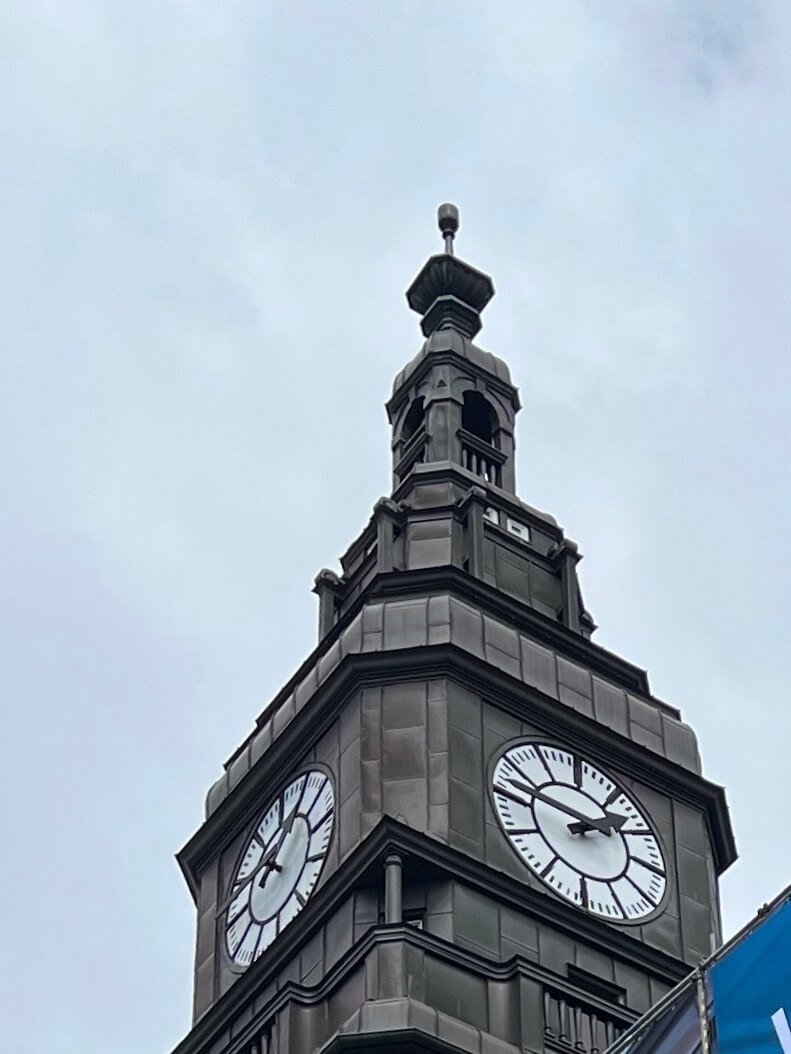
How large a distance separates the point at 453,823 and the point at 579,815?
2.49m

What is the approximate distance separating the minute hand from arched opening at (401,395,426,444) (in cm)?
1076

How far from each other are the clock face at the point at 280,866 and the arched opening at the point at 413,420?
9607 millimetres

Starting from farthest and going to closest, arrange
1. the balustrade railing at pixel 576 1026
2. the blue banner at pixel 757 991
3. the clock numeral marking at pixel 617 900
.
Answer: the clock numeral marking at pixel 617 900
the balustrade railing at pixel 576 1026
the blue banner at pixel 757 991

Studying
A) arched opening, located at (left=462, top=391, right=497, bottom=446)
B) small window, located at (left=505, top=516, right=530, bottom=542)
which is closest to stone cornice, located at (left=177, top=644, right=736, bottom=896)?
small window, located at (left=505, top=516, right=530, bottom=542)

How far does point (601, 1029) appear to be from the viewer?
38.4 meters

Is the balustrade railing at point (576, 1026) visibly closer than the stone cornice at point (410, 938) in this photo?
Yes

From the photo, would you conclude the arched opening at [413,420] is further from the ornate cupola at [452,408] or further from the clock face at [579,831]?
the clock face at [579,831]

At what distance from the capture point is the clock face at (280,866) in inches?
1650

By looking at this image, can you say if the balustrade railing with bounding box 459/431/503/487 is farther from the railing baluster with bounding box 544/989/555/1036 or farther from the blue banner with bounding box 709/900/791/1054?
the blue banner with bounding box 709/900/791/1054

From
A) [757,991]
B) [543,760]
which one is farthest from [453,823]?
[757,991]

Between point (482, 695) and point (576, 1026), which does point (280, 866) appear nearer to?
point (482, 695)

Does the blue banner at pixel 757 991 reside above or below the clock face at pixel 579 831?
below

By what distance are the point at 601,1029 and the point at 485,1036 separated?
2133 mm

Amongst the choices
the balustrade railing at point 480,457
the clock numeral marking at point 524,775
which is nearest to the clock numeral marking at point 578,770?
the clock numeral marking at point 524,775
